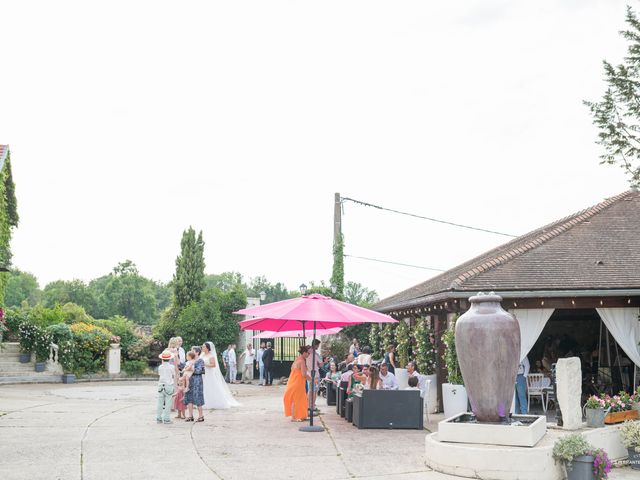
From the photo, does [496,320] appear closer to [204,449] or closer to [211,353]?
[204,449]

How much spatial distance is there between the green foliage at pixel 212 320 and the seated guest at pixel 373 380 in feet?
47.0

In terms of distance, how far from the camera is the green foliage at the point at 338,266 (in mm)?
26758

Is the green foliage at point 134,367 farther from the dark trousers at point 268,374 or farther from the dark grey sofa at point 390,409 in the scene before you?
the dark grey sofa at point 390,409

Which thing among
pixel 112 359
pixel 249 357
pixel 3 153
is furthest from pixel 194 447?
pixel 3 153

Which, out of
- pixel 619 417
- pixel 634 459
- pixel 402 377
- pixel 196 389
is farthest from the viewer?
pixel 402 377

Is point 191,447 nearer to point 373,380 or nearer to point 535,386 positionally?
point 373,380

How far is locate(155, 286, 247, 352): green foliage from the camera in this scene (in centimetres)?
2605

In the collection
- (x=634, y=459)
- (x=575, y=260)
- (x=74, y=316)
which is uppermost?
(x=575, y=260)

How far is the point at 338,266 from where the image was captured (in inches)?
1053

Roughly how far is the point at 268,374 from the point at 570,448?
1624cm

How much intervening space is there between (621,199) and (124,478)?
14.8 metres

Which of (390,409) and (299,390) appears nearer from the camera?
(390,409)

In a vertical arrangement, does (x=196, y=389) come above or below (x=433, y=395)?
above

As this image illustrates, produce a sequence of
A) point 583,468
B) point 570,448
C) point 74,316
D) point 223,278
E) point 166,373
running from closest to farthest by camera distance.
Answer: point 583,468
point 570,448
point 166,373
point 74,316
point 223,278
